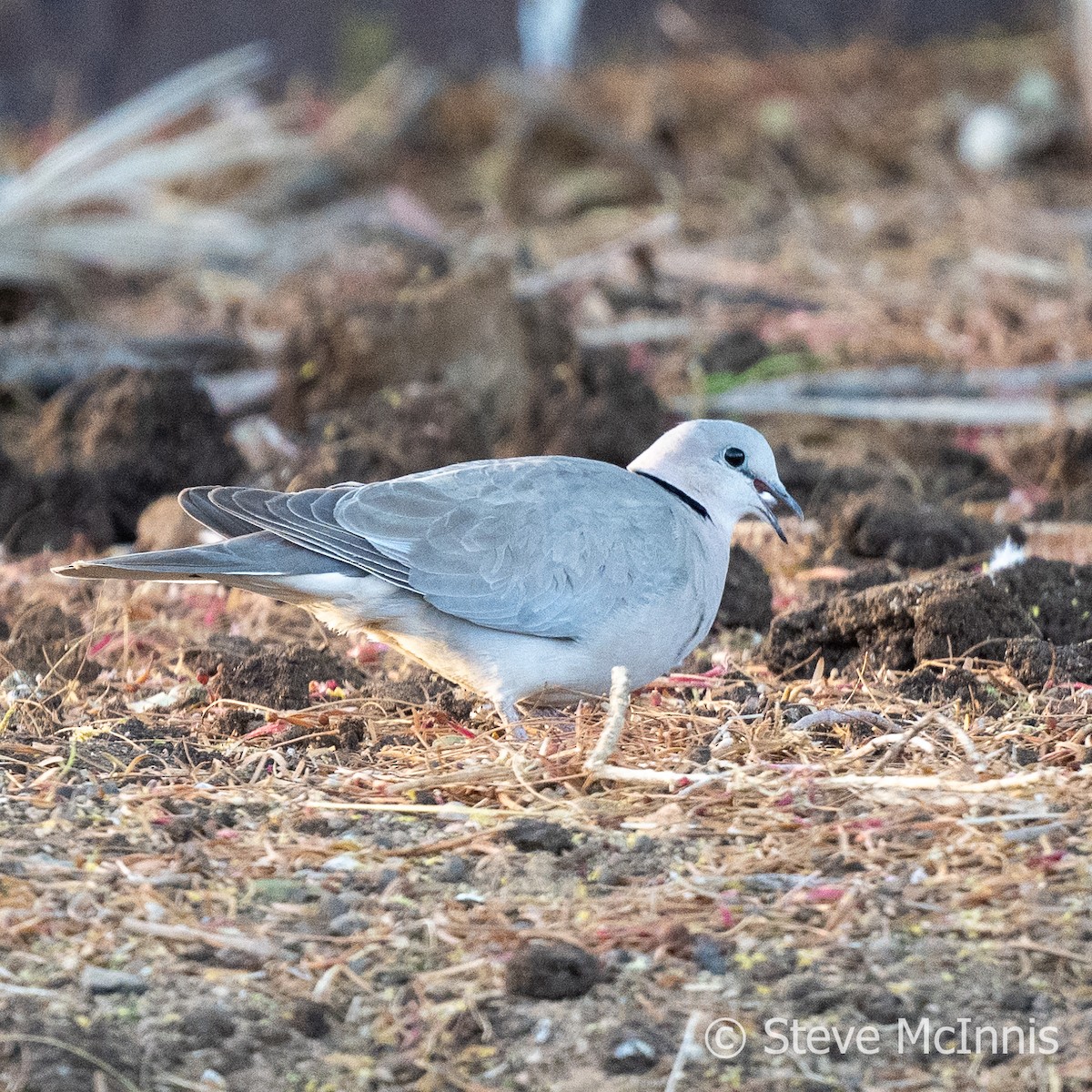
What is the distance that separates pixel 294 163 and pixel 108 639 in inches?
301

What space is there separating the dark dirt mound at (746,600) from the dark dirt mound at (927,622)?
1.33 feet

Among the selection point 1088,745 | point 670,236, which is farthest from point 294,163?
point 1088,745

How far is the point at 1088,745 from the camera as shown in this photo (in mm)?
3541

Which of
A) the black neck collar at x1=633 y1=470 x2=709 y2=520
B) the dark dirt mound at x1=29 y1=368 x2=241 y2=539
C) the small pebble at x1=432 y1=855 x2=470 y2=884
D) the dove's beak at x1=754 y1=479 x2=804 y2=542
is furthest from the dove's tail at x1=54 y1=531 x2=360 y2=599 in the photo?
the dark dirt mound at x1=29 y1=368 x2=241 y2=539

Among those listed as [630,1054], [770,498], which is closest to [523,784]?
[630,1054]

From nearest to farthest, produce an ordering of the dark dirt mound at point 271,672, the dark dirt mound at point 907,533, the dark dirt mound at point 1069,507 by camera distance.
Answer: the dark dirt mound at point 271,672
the dark dirt mound at point 907,533
the dark dirt mound at point 1069,507

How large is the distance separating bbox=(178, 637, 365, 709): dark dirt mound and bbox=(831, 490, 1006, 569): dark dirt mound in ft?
6.29

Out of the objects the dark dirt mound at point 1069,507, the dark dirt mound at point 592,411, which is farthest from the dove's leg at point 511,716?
the dark dirt mound at point 1069,507

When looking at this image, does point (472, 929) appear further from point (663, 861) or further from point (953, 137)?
point (953, 137)

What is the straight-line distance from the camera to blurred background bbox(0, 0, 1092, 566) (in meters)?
6.48

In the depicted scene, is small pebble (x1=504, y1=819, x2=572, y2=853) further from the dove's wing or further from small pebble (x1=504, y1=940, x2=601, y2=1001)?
the dove's wing

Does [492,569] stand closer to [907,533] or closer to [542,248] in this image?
[907,533]

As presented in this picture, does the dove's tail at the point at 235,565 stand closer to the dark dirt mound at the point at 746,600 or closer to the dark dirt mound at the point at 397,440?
the dark dirt mound at the point at 746,600

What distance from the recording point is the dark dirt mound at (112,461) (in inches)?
242
